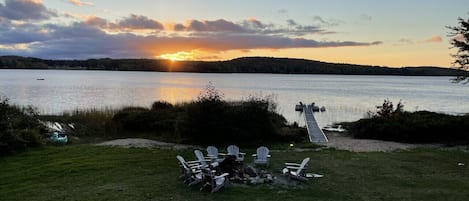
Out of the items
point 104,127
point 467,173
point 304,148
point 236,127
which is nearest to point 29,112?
point 104,127

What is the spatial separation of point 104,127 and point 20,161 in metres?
13.4

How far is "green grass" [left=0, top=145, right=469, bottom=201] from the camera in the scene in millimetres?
11938

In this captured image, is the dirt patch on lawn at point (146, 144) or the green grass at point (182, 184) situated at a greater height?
the green grass at point (182, 184)

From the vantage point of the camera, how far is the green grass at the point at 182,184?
11.9 meters

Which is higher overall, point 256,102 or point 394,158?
point 256,102

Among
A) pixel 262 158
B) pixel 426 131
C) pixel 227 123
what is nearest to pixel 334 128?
pixel 426 131

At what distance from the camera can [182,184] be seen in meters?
13.1

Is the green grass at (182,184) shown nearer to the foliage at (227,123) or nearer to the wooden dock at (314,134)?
the foliage at (227,123)

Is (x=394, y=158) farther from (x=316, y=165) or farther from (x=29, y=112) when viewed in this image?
(x=29, y=112)

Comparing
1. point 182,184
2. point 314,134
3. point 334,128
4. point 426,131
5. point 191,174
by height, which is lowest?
point 334,128

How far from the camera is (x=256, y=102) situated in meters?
24.9

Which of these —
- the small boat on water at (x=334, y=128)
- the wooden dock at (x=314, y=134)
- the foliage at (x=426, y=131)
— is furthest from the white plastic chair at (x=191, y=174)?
the small boat on water at (x=334, y=128)

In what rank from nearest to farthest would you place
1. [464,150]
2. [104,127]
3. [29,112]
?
1. [464,150]
2. [29,112]
3. [104,127]

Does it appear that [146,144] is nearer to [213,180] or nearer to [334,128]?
[213,180]
